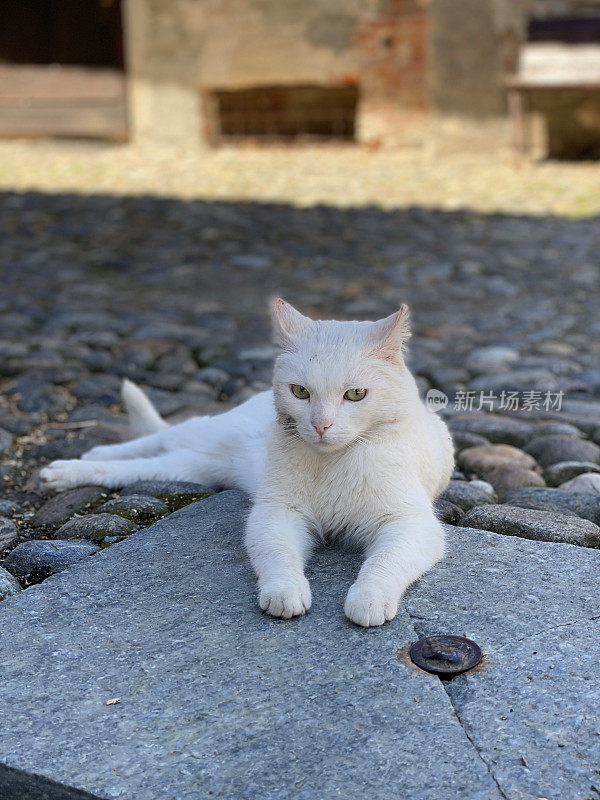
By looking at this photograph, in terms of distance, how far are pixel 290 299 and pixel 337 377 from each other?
12.5ft

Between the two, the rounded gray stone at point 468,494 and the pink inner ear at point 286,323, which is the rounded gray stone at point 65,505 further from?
the rounded gray stone at point 468,494

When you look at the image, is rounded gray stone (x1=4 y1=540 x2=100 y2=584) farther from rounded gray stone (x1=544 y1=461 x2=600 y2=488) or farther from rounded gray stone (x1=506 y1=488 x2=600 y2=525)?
rounded gray stone (x1=544 y1=461 x2=600 y2=488)

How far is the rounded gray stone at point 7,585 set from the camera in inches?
96.3

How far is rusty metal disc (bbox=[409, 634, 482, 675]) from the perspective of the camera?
6.59 feet

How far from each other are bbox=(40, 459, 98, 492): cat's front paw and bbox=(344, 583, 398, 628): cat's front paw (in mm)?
1330

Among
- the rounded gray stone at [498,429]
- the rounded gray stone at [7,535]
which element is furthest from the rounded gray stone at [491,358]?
the rounded gray stone at [7,535]

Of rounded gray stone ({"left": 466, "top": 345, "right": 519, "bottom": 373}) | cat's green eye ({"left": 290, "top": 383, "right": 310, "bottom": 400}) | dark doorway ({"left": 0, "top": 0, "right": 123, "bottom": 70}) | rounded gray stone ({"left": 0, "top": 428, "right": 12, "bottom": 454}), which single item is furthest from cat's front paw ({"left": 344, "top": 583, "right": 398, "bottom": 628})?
dark doorway ({"left": 0, "top": 0, "right": 123, "bottom": 70})

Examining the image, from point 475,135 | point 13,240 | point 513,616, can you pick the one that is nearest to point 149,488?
point 513,616

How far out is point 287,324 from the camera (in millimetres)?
2428

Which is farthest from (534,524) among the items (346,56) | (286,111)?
(286,111)

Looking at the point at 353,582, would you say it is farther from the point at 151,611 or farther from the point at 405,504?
the point at 151,611

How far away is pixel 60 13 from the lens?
12344mm

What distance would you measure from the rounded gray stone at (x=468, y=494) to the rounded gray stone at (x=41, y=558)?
3.75 feet

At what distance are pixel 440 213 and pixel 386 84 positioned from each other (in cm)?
331
